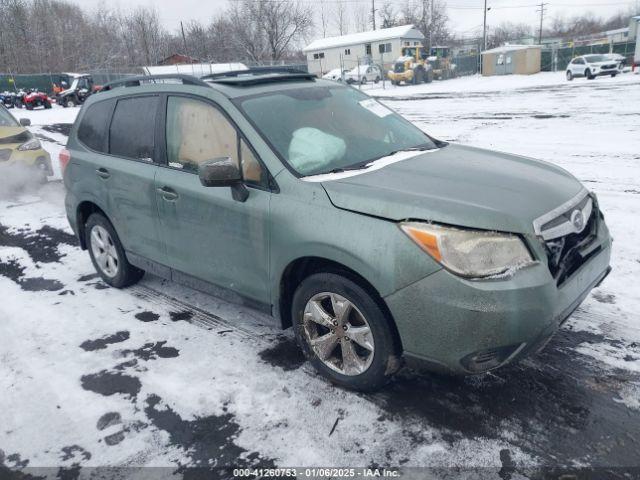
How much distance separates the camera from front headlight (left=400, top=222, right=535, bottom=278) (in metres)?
2.42

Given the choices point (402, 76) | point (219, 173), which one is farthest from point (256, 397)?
point (402, 76)

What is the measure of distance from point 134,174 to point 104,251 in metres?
1.18

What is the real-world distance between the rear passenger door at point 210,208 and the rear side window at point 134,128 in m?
0.23

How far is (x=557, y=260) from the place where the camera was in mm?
2613

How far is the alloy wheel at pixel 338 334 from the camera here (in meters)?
2.85

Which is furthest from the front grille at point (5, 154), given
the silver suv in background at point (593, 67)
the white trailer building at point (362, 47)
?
the white trailer building at point (362, 47)

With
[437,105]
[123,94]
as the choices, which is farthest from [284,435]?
[437,105]

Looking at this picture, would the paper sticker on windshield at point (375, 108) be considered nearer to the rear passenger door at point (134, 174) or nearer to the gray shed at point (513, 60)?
the rear passenger door at point (134, 174)

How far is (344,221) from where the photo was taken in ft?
8.95

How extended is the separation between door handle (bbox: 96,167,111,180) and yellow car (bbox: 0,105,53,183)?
585cm

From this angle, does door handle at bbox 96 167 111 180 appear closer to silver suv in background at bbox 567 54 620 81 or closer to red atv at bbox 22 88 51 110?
red atv at bbox 22 88 51 110

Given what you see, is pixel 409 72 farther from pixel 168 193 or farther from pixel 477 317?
pixel 477 317

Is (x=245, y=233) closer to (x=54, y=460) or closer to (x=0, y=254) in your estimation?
(x=54, y=460)

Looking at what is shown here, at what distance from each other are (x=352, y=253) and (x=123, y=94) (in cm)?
286
